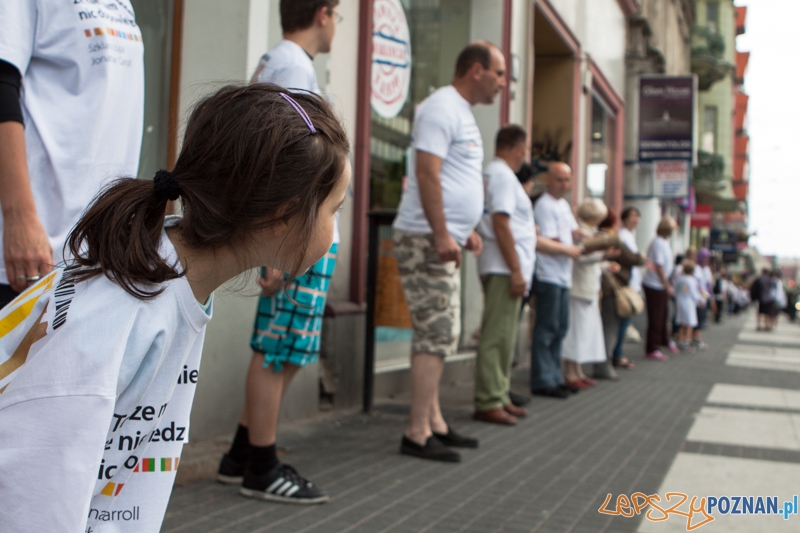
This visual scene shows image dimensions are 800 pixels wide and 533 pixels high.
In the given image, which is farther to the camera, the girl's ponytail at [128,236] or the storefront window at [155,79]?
the storefront window at [155,79]

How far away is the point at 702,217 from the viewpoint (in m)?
35.3

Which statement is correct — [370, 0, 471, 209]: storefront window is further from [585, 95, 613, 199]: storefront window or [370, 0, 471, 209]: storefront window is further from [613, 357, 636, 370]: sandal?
[585, 95, 613, 199]: storefront window

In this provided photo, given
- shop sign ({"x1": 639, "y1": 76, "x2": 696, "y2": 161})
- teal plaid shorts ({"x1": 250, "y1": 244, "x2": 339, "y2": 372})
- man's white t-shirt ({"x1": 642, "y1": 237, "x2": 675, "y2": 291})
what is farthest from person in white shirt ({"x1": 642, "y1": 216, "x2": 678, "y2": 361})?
teal plaid shorts ({"x1": 250, "y1": 244, "x2": 339, "y2": 372})

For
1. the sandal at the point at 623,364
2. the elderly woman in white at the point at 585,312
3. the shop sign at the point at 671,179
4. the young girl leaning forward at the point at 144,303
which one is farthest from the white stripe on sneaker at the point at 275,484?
the shop sign at the point at 671,179

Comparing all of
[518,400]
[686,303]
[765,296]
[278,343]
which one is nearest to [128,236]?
[278,343]

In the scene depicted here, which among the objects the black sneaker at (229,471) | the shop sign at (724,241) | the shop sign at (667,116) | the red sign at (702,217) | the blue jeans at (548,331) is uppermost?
the shop sign at (667,116)

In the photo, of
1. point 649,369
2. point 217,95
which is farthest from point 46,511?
point 649,369

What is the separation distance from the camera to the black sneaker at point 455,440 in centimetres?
451

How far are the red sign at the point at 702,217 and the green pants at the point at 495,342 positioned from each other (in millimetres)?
32172

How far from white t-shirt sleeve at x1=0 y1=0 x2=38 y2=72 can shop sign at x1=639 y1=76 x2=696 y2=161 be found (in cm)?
1752

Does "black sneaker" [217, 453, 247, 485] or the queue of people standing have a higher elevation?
the queue of people standing

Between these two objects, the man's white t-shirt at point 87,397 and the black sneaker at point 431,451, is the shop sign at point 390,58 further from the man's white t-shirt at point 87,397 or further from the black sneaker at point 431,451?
the man's white t-shirt at point 87,397

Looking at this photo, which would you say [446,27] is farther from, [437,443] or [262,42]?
[437,443]

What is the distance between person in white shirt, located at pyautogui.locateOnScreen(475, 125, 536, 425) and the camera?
5277mm
